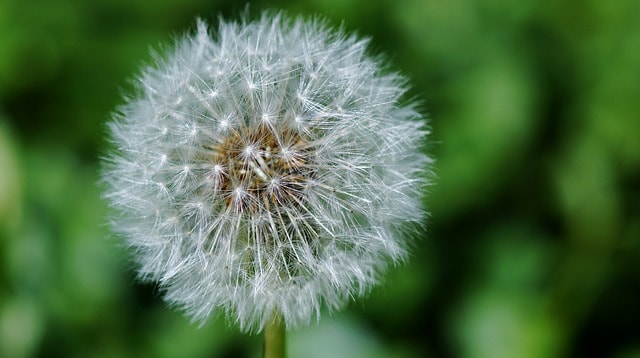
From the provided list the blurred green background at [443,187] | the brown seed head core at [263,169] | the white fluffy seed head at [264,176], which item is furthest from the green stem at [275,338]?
the blurred green background at [443,187]

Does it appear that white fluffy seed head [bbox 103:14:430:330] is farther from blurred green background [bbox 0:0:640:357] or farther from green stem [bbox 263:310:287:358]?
blurred green background [bbox 0:0:640:357]

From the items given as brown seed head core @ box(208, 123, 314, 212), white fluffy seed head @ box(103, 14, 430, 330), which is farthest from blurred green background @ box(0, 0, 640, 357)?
brown seed head core @ box(208, 123, 314, 212)

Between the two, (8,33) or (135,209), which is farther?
(8,33)

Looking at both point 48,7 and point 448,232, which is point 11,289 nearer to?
point 48,7

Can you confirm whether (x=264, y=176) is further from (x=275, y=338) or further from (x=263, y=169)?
(x=275, y=338)

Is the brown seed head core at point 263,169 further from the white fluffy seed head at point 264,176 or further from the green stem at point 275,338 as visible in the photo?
the green stem at point 275,338

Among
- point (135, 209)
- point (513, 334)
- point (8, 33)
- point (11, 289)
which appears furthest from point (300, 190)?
point (8, 33)

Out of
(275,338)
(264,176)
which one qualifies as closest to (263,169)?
(264,176)

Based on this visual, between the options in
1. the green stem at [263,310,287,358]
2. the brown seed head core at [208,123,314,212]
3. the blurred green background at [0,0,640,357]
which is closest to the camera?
the green stem at [263,310,287,358]
